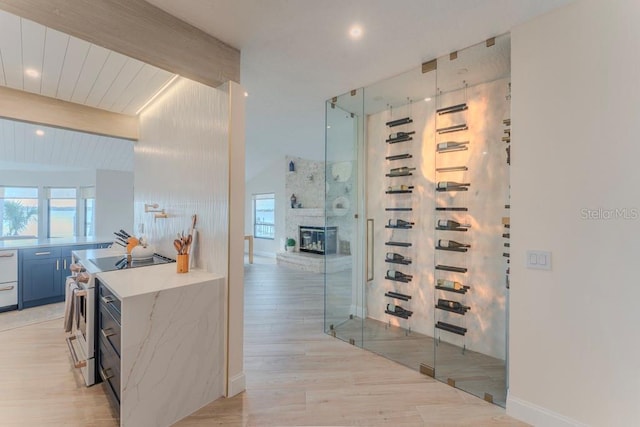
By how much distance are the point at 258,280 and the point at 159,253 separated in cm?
291

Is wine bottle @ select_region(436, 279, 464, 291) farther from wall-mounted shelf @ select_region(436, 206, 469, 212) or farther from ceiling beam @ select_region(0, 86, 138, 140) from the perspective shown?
ceiling beam @ select_region(0, 86, 138, 140)

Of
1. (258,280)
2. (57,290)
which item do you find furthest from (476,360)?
(57,290)

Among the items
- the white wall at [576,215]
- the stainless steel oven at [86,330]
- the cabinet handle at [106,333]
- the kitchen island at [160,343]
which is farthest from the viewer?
the stainless steel oven at [86,330]

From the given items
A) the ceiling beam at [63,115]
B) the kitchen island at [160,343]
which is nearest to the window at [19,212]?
the ceiling beam at [63,115]

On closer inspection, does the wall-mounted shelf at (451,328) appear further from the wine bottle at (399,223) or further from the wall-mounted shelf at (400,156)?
the wall-mounted shelf at (400,156)

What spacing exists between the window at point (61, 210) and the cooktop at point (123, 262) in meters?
4.63

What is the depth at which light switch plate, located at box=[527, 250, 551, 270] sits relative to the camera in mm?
1838

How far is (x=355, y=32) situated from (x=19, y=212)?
25.4 feet

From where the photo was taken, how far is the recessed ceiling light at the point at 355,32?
1.97 meters

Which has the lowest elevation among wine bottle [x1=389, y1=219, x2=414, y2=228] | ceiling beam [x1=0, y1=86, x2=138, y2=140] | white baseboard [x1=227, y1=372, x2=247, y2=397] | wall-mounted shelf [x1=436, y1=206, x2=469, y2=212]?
white baseboard [x1=227, y1=372, x2=247, y2=397]

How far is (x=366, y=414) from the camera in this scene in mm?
1957

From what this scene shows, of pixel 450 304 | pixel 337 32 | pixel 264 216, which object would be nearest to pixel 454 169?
pixel 450 304

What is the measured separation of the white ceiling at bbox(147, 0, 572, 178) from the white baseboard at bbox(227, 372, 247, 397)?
96.3 inches

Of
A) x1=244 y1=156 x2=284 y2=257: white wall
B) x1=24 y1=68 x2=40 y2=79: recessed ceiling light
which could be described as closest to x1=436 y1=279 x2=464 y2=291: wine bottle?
x1=24 y1=68 x2=40 y2=79: recessed ceiling light
